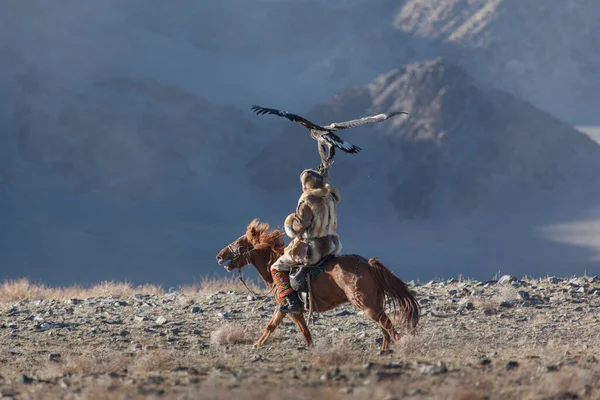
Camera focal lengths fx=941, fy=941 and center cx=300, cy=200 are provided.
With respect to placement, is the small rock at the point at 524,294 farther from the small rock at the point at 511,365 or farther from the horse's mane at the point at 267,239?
the small rock at the point at 511,365

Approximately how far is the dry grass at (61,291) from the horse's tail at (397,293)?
8306 mm

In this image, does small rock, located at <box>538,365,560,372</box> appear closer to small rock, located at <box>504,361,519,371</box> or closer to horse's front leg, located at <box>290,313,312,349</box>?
small rock, located at <box>504,361,519,371</box>

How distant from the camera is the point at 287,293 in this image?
420 inches

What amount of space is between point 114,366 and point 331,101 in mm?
49059

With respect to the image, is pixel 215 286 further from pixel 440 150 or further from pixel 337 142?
pixel 440 150

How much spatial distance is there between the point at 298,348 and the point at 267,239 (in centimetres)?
147

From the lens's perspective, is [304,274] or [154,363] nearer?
[154,363]

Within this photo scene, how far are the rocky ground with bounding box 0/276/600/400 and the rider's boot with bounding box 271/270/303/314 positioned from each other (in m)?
0.46

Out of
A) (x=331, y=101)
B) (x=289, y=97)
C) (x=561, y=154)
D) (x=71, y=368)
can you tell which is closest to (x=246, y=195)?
(x=331, y=101)

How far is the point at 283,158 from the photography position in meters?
54.9

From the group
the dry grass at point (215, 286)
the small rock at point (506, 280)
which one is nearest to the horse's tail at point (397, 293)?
the small rock at point (506, 280)

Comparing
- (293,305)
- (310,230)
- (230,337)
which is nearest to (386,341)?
(293,305)

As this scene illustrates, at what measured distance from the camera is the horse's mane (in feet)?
37.2

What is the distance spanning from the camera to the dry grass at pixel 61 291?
706 inches
